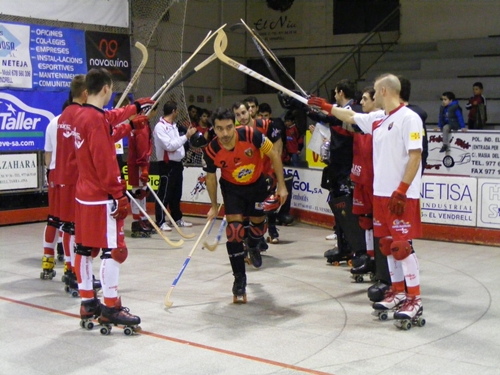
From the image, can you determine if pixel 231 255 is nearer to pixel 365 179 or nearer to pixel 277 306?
pixel 277 306

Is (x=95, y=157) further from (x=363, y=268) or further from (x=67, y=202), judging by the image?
(x=363, y=268)

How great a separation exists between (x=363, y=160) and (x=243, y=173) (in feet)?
4.47

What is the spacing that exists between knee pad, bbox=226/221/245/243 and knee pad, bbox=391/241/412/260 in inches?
61.5

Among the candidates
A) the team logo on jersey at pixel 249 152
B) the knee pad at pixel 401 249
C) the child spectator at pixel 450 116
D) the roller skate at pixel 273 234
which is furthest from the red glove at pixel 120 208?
the child spectator at pixel 450 116

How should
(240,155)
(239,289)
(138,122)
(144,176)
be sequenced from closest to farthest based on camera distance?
1. (138,122)
2. (239,289)
3. (240,155)
4. (144,176)

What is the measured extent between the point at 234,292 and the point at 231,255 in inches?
13.6

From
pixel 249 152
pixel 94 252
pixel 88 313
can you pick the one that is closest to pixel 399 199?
pixel 249 152

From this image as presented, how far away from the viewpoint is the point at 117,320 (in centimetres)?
551

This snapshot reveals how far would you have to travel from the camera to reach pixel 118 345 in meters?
5.27

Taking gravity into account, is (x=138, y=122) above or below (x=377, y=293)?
above

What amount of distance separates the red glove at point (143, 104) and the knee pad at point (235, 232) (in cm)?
132

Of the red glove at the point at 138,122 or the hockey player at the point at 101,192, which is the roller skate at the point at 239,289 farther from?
the red glove at the point at 138,122

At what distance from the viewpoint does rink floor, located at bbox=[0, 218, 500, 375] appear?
15.9 feet

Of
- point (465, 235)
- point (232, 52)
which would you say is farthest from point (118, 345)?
point (232, 52)
